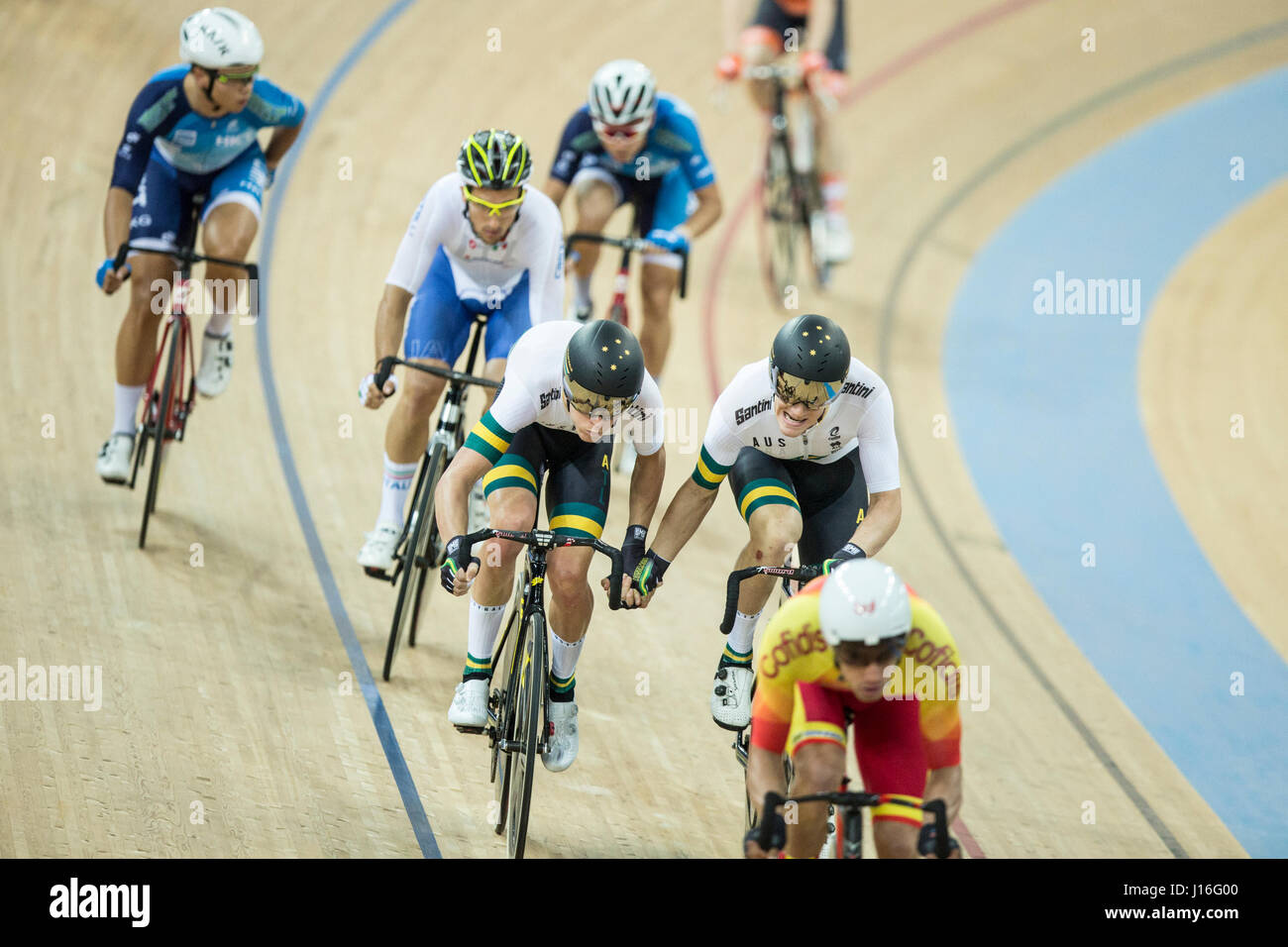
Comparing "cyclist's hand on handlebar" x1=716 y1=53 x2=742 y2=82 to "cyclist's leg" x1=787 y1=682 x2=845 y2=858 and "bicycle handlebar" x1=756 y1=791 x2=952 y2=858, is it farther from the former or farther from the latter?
"bicycle handlebar" x1=756 y1=791 x2=952 y2=858

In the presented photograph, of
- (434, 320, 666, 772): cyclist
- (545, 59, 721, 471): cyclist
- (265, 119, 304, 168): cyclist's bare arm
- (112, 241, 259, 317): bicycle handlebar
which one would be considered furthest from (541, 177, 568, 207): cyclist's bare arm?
(434, 320, 666, 772): cyclist

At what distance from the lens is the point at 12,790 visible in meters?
3.79

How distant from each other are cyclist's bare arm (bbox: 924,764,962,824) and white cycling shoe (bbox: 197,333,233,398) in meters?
3.51

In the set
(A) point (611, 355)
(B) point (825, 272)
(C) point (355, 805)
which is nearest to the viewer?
(A) point (611, 355)

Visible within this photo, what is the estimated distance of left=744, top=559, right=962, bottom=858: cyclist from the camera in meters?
2.87

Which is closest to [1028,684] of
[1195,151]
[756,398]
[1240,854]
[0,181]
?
[1240,854]

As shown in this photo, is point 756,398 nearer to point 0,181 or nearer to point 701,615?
point 701,615

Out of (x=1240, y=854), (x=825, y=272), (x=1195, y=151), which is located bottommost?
(x=1240, y=854)

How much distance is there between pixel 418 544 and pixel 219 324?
1492 millimetres

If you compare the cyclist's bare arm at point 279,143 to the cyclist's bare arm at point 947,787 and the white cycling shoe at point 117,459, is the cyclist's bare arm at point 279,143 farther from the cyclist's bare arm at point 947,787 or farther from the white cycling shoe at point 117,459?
the cyclist's bare arm at point 947,787

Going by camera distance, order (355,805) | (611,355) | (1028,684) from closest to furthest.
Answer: (611,355)
(355,805)
(1028,684)

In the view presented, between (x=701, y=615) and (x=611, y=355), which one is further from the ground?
(x=611, y=355)

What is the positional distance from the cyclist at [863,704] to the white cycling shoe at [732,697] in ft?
2.83
